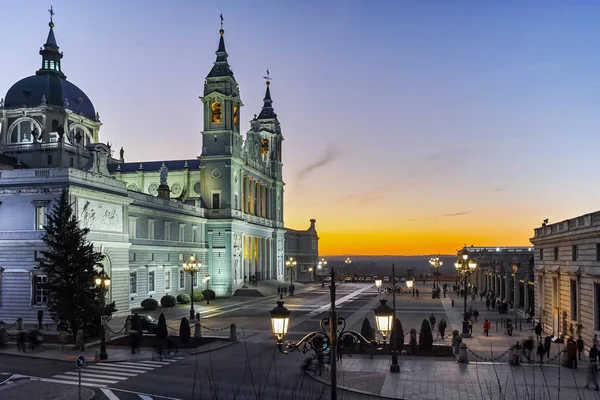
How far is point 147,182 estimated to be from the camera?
9150cm


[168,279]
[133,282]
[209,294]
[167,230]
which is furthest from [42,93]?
[209,294]

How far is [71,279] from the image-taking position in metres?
38.1

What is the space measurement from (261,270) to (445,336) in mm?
60212

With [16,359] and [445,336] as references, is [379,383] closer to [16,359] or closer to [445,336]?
[445,336]

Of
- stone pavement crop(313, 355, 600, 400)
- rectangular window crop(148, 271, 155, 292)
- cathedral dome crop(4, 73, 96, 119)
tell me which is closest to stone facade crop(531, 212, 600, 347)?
stone pavement crop(313, 355, 600, 400)

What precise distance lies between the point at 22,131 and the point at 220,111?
2515 cm

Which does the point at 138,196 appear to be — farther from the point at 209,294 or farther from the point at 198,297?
the point at 209,294

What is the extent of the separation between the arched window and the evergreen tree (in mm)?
37690

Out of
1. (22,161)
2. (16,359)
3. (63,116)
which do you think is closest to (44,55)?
(63,116)

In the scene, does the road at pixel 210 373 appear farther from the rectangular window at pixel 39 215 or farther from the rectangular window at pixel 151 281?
the rectangular window at pixel 151 281

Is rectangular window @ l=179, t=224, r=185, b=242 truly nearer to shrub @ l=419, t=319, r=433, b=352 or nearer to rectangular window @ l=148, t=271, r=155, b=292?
rectangular window @ l=148, t=271, r=155, b=292

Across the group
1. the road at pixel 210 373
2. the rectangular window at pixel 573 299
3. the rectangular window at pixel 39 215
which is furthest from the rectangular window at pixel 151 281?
the rectangular window at pixel 573 299

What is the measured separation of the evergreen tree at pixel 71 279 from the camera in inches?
1464

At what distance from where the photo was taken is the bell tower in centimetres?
8169
